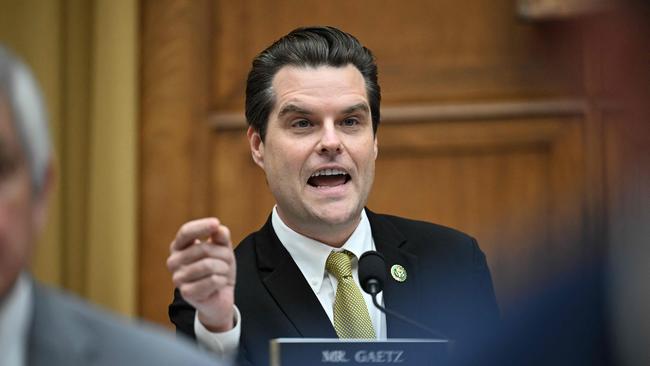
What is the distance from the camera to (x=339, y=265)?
9.06 ft

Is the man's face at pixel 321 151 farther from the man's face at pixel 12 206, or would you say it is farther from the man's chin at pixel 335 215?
the man's face at pixel 12 206

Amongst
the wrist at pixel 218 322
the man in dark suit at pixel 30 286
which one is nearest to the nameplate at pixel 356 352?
the wrist at pixel 218 322

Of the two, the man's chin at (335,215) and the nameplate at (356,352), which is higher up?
the man's chin at (335,215)

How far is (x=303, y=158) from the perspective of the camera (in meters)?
2.79

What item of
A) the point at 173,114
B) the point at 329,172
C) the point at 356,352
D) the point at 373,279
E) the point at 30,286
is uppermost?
the point at 173,114

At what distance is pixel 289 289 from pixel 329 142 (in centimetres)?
35

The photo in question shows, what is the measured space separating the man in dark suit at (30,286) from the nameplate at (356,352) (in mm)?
791

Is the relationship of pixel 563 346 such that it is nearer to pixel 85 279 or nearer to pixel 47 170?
pixel 47 170

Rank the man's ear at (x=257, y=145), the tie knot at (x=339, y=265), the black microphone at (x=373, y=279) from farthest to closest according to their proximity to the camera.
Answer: the man's ear at (x=257, y=145)
the tie knot at (x=339, y=265)
the black microphone at (x=373, y=279)

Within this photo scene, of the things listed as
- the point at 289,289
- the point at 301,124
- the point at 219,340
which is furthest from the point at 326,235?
the point at 219,340

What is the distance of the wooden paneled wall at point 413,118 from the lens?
4137 millimetres

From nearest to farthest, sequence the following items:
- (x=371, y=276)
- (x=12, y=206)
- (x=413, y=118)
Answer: (x=12, y=206) < (x=371, y=276) < (x=413, y=118)

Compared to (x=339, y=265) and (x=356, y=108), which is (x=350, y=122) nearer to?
(x=356, y=108)

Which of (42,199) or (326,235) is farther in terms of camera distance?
(326,235)
